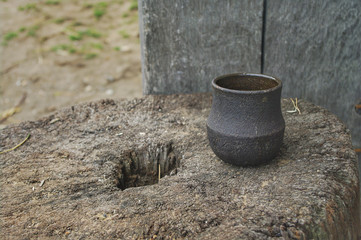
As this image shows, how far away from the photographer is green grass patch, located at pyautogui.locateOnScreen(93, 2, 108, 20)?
17.9 ft

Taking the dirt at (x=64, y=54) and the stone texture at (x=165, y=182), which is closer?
the stone texture at (x=165, y=182)

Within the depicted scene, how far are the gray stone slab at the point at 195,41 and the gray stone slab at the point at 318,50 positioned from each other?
10 cm

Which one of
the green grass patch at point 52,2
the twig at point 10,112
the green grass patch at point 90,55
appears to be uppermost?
the green grass patch at point 52,2

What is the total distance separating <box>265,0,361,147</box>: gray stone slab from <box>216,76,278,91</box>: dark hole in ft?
1.92

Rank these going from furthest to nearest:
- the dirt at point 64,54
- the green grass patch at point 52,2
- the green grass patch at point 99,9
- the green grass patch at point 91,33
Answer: the green grass patch at point 52,2
the green grass patch at point 99,9
the green grass patch at point 91,33
the dirt at point 64,54

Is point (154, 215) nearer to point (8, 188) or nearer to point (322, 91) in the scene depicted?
point (8, 188)

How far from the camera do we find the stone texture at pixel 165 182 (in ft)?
3.90

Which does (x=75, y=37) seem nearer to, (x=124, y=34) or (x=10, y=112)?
(x=124, y=34)

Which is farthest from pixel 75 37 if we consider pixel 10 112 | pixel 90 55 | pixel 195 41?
pixel 195 41

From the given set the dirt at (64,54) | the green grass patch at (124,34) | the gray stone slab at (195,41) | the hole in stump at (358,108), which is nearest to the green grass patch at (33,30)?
the dirt at (64,54)

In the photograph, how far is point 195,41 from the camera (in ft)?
6.81

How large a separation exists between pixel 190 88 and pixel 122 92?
196cm

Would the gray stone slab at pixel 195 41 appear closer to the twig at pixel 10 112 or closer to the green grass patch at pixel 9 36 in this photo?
the twig at pixel 10 112

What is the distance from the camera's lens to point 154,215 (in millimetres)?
1234
